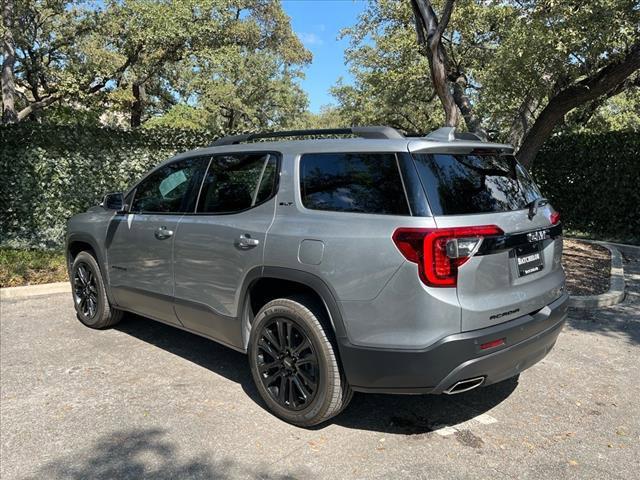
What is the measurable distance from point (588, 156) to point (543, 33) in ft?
18.9

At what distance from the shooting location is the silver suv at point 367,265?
Result: 281 cm

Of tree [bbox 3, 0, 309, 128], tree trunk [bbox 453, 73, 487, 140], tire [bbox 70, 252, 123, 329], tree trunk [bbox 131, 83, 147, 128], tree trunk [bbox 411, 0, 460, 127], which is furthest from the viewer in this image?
tree trunk [bbox 131, 83, 147, 128]

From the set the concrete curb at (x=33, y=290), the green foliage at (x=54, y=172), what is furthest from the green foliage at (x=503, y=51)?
the green foliage at (x=54, y=172)

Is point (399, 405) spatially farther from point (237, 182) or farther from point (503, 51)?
point (503, 51)

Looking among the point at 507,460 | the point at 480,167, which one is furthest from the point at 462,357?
the point at 480,167

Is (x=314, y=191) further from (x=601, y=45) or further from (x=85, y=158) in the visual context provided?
(x=85, y=158)

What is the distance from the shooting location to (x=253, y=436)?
328 centimetres

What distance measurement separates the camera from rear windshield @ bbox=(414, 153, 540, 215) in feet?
9.57

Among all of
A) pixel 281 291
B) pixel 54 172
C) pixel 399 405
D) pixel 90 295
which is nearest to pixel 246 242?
pixel 281 291

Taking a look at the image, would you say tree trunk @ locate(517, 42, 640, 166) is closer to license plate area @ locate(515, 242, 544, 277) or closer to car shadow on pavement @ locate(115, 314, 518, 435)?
license plate area @ locate(515, 242, 544, 277)

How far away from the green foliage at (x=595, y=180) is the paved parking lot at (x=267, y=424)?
8.00 m

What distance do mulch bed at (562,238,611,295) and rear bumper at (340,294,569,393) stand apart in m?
3.94

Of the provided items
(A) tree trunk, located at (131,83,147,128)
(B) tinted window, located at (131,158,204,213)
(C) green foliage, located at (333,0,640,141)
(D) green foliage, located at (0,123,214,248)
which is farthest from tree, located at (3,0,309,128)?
(B) tinted window, located at (131,158,204,213)

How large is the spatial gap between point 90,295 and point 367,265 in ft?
12.0
